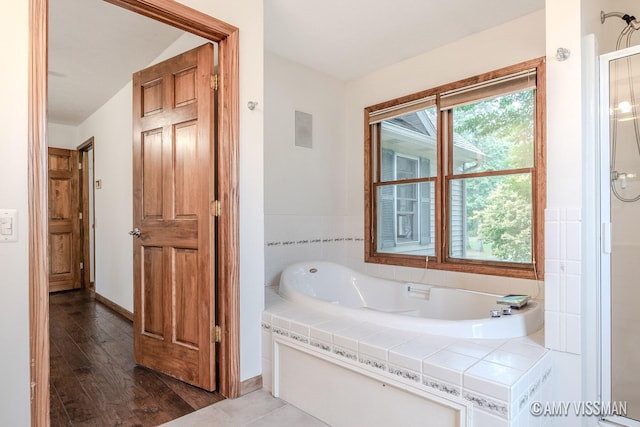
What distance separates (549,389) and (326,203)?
2.32 metres

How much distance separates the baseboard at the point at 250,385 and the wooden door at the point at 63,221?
4.32 metres

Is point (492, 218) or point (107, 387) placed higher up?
point (492, 218)

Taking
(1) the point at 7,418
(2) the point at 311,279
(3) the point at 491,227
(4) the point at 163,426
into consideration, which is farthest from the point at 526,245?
(1) the point at 7,418

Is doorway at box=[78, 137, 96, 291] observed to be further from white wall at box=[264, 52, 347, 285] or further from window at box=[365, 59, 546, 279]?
window at box=[365, 59, 546, 279]

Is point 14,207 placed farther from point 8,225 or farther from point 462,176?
point 462,176

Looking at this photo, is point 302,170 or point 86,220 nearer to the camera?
point 302,170

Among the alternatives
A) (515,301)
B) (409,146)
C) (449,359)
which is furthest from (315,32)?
(449,359)

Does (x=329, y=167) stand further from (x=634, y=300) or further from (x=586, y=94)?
(x=634, y=300)

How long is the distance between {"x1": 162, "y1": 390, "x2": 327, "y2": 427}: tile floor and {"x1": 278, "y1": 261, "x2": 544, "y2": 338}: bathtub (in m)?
0.57

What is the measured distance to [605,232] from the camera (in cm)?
168

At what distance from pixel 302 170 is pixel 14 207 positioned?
219 centimetres

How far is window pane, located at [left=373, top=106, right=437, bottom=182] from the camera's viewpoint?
3.03 m

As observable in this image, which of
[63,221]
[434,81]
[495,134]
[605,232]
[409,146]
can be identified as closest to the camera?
[605,232]

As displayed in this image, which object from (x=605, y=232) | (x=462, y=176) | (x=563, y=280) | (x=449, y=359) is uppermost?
(x=462, y=176)
